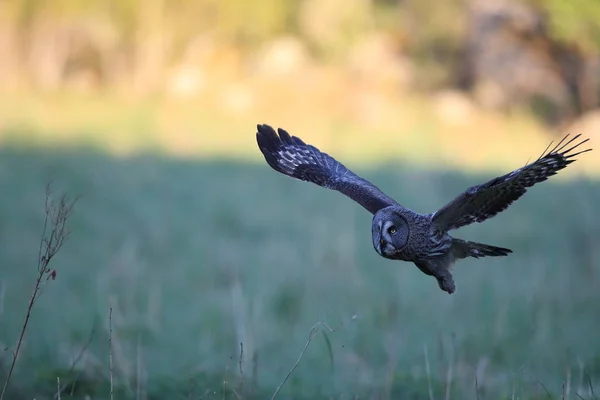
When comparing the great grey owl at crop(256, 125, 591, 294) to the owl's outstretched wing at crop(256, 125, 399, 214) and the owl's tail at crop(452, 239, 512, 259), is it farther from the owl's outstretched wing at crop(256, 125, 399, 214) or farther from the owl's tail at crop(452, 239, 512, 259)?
the owl's outstretched wing at crop(256, 125, 399, 214)

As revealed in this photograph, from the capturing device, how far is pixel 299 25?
24219 millimetres

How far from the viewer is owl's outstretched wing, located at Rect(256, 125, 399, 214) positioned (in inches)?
253

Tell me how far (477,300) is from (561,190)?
5951mm

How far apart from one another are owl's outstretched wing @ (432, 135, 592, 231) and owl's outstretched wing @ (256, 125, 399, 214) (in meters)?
0.75

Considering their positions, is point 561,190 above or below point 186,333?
above

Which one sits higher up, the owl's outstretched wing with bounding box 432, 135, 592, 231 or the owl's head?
the owl's outstretched wing with bounding box 432, 135, 592, 231

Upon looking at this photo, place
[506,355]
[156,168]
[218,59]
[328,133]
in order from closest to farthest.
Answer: [506,355] < [156,168] < [328,133] < [218,59]

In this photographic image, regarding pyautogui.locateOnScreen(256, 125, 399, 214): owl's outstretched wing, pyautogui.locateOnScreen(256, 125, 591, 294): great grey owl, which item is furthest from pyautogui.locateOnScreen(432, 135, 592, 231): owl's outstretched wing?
pyautogui.locateOnScreen(256, 125, 399, 214): owl's outstretched wing

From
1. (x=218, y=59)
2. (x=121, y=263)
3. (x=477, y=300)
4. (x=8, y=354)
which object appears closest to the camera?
(x=8, y=354)

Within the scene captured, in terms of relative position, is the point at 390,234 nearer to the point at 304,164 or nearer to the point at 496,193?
the point at 496,193

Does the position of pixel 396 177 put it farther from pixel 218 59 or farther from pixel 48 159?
pixel 218 59

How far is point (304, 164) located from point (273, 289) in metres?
4.93

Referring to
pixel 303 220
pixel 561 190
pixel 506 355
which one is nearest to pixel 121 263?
pixel 303 220

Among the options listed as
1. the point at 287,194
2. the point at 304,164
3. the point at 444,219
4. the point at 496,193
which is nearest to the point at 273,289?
the point at 304,164
